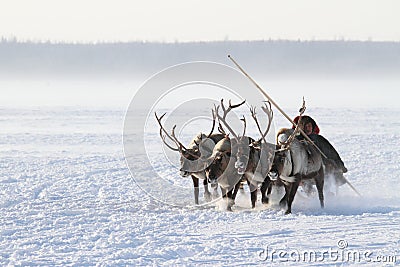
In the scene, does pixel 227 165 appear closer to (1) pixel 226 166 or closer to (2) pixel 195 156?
(1) pixel 226 166

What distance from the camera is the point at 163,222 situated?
995cm

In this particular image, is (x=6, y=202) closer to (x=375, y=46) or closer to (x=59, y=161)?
(x=59, y=161)

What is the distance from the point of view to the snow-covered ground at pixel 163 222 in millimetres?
8102

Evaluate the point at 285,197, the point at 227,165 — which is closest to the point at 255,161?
the point at 227,165

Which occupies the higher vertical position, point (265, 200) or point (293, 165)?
point (293, 165)

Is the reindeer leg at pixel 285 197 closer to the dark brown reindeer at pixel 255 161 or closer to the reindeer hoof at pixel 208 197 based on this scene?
the dark brown reindeer at pixel 255 161

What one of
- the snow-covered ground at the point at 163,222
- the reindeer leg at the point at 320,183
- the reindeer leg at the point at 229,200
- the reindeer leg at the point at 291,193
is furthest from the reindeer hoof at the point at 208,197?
the reindeer leg at the point at 320,183

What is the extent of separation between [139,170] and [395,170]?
16.9 feet

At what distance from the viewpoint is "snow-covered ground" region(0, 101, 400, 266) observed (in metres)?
8.10

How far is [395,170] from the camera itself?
15148 mm

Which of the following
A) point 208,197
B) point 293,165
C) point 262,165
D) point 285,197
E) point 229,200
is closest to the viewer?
point 293,165

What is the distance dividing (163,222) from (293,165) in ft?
6.60

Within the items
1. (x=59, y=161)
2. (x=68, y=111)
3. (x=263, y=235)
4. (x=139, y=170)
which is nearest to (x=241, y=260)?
(x=263, y=235)
